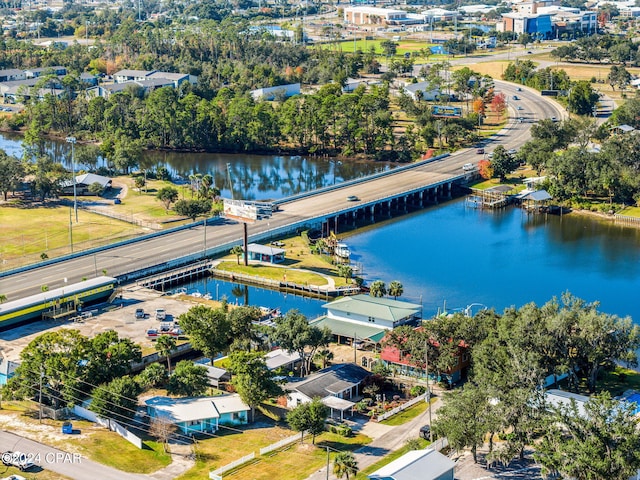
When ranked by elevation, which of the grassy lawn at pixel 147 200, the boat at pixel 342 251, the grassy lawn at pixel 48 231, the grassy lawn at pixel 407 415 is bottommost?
the grassy lawn at pixel 407 415

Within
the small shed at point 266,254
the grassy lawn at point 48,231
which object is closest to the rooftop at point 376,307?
the small shed at point 266,254

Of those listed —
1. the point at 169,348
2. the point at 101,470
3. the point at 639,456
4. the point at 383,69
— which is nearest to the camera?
the point at 639,456

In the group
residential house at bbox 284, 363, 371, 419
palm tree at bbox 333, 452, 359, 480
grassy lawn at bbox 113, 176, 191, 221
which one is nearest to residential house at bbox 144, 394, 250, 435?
residential house at bbox 284, 363, 371, 419

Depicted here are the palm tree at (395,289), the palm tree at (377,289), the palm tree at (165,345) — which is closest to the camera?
the palm tree at (165,345)

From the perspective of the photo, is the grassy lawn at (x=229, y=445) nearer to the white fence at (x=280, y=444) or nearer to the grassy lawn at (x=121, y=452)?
the white fence at (x=280, y=444)

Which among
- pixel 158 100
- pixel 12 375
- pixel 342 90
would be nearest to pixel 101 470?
pixel 12 375

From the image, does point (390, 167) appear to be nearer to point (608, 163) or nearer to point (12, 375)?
point (608, 163)
